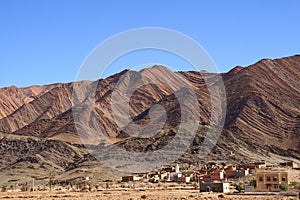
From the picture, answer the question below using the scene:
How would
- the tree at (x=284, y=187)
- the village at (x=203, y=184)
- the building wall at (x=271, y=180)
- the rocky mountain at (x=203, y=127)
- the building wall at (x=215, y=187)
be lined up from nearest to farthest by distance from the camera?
the tree at (x=284, y=187) → the village at (x=203, y=184) → the building wall at (x=271, y=180) → the building wall at (x=215, y=187) → the rocky mountain at (x=203, y=127)

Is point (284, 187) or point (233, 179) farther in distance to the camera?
point (233, 179)

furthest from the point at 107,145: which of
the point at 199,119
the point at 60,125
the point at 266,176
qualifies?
the point at 266,176

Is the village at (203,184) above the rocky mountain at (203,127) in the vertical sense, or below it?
below

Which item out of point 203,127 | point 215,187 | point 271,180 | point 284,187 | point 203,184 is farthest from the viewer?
point 203,127

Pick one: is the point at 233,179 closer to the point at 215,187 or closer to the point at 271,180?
the point at 215,187

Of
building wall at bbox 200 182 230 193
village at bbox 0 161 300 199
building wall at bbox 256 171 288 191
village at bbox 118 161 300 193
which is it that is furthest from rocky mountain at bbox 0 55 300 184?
building wall at bbox 256 171 288 191

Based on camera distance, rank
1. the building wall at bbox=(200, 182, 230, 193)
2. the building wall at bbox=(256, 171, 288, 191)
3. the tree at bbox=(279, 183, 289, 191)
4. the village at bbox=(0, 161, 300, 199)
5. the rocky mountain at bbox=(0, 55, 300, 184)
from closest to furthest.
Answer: the tree at bbox=(279, 183, 289, 191) → the village at bbox=(0, 161, 300, 199) → the building wall at bbox=(256, 171, 288, 191) → the building wall at bbox=(200, 182, 230, 193) → the rocky mountain at bbox=(0, 55, 300, 184)

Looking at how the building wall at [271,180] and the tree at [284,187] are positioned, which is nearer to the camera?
the tree at [284,187]

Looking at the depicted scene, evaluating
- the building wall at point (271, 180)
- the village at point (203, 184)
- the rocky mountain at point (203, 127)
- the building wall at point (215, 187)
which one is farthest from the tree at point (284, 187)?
the rocky mountain at point (203, 127)

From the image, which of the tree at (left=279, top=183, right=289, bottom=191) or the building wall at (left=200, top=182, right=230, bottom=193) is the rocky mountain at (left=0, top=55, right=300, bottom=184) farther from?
the tree at (left=279, top=183, right=289, bottom=191)

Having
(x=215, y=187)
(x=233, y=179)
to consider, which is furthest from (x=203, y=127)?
(x=215, y=187)

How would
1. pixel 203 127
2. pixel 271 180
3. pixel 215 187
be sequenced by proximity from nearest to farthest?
pixel 271 180, pixel 215 187, pixel 203 127

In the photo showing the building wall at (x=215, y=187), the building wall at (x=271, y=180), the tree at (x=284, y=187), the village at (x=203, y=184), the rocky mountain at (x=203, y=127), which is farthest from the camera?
the rocky mountain at (x=203, y=127)

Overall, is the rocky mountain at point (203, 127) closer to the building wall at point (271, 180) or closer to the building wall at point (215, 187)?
the building wall at point (215, 187)
